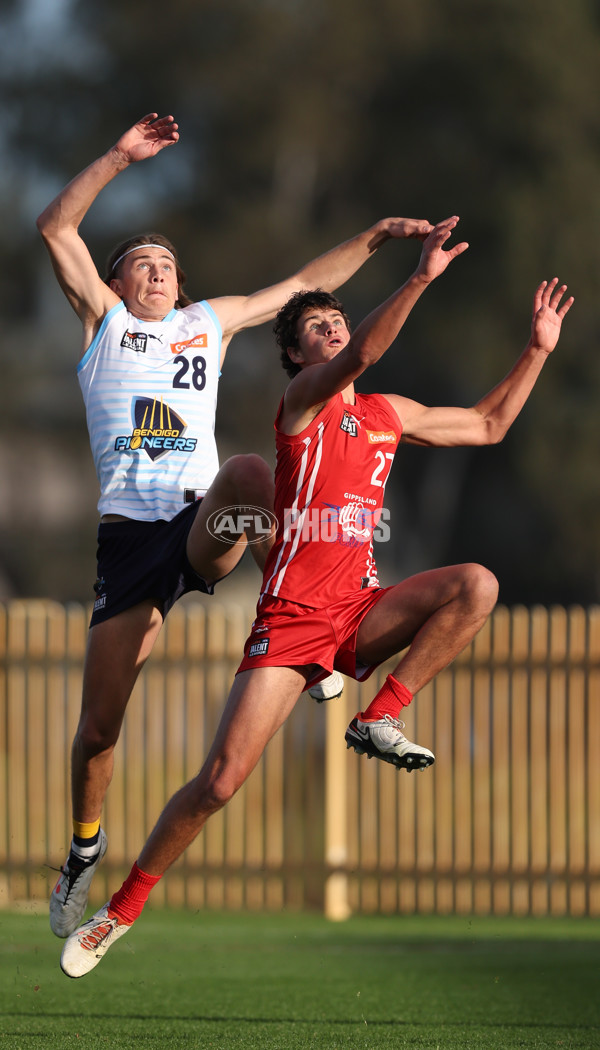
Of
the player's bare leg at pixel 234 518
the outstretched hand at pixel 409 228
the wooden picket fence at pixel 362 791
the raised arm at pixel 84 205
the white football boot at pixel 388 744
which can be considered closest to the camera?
the white football boot at pixel 388 744

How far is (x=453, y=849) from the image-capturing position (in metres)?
11.0

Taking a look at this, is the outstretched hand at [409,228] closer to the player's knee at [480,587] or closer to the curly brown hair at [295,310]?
the curly brown hair at [295,310]

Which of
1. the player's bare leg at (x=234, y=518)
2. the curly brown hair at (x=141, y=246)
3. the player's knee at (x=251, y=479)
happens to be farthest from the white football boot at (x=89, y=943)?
the curly brown hair at (x=141, y=246)

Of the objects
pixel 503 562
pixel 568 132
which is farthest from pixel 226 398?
pixel 568 132

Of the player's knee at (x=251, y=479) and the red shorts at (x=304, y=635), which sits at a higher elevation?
the player's knee at (x=251, y=479)

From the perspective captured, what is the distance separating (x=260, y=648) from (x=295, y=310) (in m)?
1.60

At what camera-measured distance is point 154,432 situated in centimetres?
634

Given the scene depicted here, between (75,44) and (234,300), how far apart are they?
20.7 m

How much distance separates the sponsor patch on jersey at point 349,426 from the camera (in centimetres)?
597

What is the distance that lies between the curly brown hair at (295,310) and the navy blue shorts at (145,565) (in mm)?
861

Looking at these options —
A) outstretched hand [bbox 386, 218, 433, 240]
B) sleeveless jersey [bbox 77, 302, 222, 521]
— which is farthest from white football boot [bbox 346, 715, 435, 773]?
outstretched hand [bbox 386, 218, 433, 240]

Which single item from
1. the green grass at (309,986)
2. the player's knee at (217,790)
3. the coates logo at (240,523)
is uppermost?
the coates logo at (240,523)

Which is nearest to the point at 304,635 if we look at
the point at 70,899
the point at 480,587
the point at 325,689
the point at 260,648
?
the point at 260,648

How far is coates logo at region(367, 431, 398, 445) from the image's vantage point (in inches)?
239
